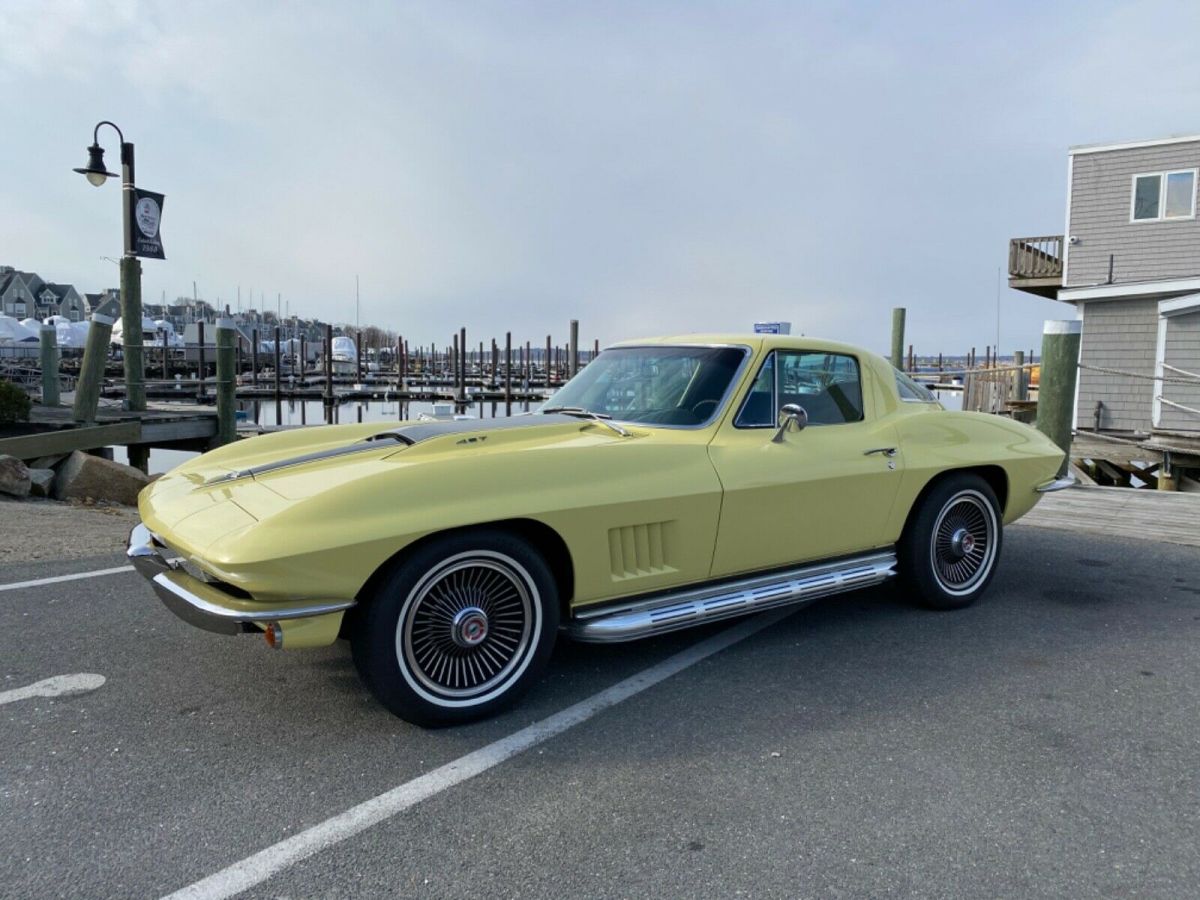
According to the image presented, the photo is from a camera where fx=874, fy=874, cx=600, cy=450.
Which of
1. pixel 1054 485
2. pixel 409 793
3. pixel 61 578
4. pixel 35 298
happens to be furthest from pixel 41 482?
pixel 35 298

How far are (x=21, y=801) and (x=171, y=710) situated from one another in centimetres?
66

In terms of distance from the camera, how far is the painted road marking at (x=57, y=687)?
3.36 meters

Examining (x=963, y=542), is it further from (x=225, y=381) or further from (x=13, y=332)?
(x=13, y=332)

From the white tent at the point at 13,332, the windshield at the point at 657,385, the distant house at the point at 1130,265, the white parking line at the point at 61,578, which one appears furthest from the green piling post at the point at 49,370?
the white tent at the point at 13,332

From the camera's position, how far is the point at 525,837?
2.48 m

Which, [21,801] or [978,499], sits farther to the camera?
[978,499]

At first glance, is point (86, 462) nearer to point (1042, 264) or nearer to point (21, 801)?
point (21, 801)

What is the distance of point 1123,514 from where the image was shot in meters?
7.54

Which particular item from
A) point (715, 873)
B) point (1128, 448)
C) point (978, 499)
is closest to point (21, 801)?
point (715, 873)

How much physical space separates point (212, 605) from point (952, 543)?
3689 millimetres

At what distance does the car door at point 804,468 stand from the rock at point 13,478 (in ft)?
22.6

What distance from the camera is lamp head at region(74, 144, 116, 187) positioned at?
1299 centimetres

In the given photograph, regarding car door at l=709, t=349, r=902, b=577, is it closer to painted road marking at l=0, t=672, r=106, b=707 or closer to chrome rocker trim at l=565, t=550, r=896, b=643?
chrome rocker trim at l=565, t=550, r=896, b=643

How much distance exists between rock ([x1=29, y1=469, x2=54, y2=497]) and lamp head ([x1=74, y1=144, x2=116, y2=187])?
6348 millimetres
